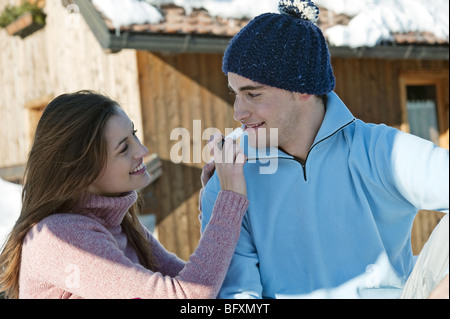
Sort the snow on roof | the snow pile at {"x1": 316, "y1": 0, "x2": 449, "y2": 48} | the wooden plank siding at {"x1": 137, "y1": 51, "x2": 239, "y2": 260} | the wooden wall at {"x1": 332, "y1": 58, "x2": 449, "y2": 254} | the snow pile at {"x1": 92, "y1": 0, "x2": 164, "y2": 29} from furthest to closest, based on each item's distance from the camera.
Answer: the wooden wall at {"x1": 332, "y1": 58, "x2": 449, "y2": 254} → the snow pile at {"x1": 316, "y1": 0, "x2": 449, "y2": 48} → the wooden plank siding at {"x1": 137, "y1": 51, "x2": 239, "y2": 260} → the snow on roof → the snow pile at {"x1": 92, "y1": 0, "x2": 164, "y2": 29}

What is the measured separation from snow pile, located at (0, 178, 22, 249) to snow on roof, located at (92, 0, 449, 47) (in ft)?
5.02

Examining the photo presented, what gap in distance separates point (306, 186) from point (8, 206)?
2595 mm

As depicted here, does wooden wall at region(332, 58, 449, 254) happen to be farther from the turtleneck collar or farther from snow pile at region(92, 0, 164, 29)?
the turtleneck collar

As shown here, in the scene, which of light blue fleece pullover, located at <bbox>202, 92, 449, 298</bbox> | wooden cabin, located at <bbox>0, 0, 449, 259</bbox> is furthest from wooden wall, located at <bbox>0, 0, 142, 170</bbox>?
light blue fleece pullover, located at <bbox>202, 92, 449, 298</bbox>

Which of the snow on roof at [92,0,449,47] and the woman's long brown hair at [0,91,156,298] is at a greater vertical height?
the snow on roof at [92,0,449,47]

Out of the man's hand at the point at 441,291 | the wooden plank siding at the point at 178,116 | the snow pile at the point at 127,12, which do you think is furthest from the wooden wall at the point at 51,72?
the man's hand at the point at 441,291

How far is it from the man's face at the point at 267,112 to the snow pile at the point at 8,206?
175 cm

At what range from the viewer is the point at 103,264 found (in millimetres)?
1793

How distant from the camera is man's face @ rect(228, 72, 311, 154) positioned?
214cm

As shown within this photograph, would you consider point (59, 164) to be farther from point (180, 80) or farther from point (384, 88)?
point (384, 88)

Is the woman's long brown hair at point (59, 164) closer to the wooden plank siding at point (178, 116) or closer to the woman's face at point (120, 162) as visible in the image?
the woman's face at point (120, 162)

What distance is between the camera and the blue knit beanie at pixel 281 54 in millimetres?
2107
